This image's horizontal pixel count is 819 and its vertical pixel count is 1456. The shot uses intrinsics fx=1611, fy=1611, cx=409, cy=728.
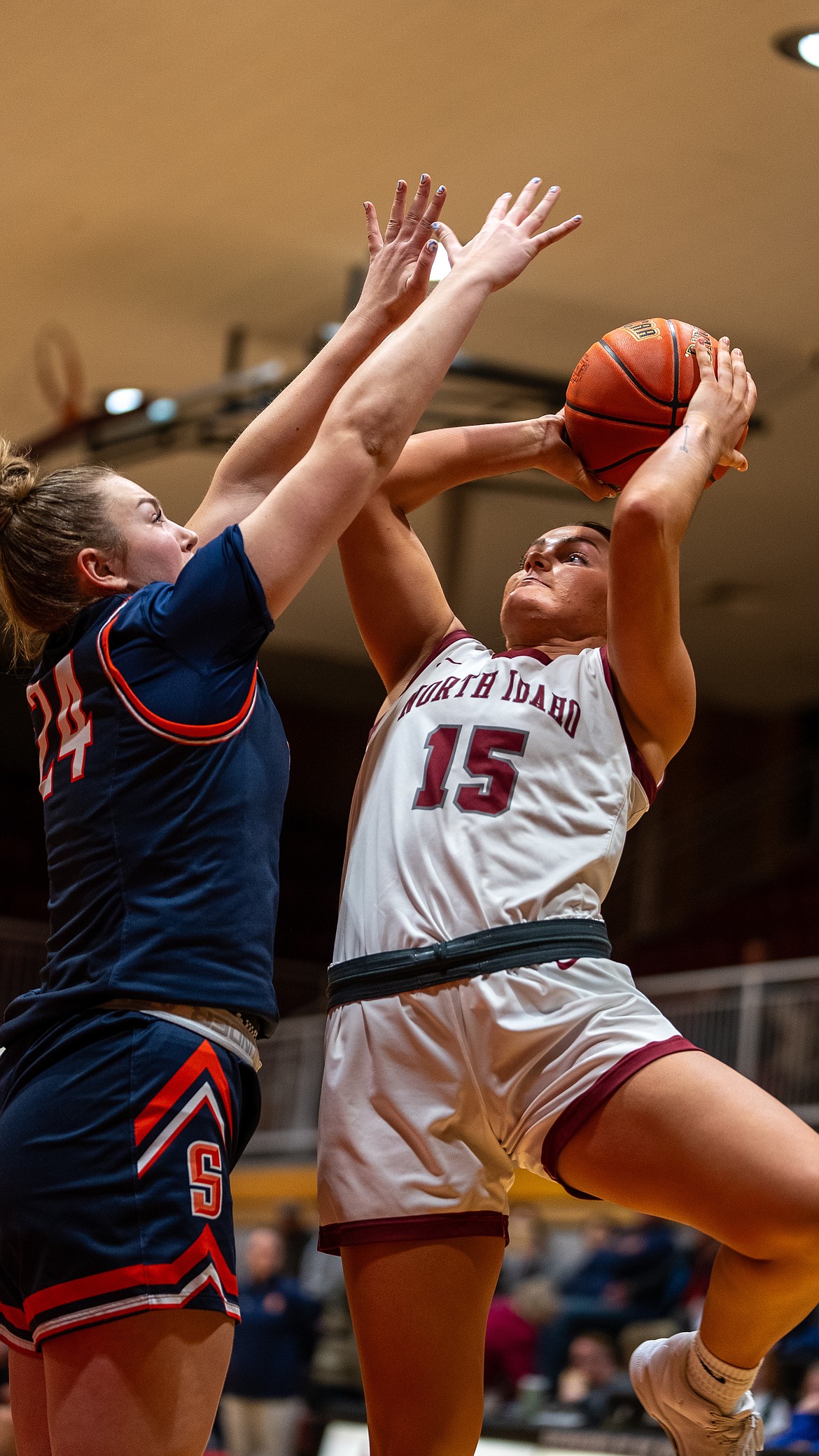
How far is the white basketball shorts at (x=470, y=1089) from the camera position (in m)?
2.80

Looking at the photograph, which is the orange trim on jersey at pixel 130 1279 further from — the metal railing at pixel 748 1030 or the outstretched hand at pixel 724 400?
the metal railing at pixel 748 1030

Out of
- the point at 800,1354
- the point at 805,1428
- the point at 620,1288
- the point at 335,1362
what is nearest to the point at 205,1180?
the point at 805,1428

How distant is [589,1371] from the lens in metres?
8.91

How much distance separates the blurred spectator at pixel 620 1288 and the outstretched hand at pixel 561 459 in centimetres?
676

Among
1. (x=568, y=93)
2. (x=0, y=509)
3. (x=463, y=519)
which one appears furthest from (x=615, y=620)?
(x=463, y=519)

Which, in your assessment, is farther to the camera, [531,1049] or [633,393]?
[633,393]

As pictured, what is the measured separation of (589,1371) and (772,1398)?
4.87ft

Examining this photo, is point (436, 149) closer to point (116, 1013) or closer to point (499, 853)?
point (499, 853)

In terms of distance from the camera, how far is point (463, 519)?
12.8 metres

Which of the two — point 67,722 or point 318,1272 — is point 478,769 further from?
point 318,1272

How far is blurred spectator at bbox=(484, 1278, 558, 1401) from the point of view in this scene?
958cm

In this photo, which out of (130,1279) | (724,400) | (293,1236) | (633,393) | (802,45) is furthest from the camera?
(293,1236)

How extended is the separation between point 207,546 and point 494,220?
3.70ft

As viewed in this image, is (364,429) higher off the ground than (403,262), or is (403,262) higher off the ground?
(403,262)
